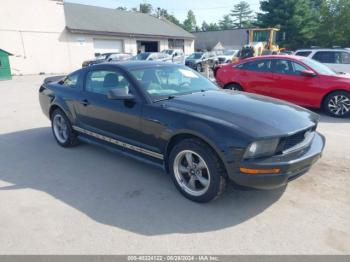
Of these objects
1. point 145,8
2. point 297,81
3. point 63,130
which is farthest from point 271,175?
point 145,8

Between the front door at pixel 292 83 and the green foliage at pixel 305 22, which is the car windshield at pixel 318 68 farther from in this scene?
the green foliage at pixel 305 22

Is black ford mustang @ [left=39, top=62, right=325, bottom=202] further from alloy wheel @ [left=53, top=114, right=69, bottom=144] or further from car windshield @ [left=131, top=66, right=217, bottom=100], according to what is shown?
alloy wheel @ [left=53, top=114, right=69, bottom=144]

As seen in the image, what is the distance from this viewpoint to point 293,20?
145 feet

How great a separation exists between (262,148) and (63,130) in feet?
12.8

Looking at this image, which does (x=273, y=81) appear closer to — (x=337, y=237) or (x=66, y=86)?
(x=66, y=86)

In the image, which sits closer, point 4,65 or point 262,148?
point 262,148

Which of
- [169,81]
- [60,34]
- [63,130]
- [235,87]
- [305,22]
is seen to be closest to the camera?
[169,81]

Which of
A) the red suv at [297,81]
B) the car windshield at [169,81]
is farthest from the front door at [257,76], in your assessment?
the car windshield at [169,81]

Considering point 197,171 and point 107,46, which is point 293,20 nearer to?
point 107,46

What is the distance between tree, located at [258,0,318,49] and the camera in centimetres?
4450

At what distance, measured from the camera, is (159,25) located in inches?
1490

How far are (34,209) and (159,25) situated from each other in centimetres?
3724

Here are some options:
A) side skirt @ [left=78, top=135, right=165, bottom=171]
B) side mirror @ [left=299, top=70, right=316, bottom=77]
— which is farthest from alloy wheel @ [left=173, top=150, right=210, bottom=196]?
side mirror @ [left=299, top=70, right=316, bottom=77]

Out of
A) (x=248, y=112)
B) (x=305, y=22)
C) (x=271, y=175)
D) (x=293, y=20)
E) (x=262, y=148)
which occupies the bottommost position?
A: (x=271, y=175)
